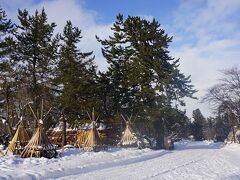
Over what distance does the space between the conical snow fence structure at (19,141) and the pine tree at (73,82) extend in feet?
40.0

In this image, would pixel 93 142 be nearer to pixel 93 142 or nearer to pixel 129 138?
pixel 93 142

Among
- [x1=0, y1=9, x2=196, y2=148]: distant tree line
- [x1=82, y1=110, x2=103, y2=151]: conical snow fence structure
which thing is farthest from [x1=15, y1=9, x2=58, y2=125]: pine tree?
[x1=82, y1=110, x2=103, y2=151]: conical snow fence structure

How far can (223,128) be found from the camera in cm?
9450

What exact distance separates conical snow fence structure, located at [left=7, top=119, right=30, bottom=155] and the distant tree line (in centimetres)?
Result: 1022

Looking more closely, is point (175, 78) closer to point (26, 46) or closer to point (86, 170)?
point (26, 46)

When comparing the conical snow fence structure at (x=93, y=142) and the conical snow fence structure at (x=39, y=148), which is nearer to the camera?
the conical snow fence structure at (x=39, y=148)

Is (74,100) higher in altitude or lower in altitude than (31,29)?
lower

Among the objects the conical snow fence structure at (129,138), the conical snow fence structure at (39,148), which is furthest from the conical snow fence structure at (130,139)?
the conical snow fence structure at (39,148)

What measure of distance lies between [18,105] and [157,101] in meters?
14.1

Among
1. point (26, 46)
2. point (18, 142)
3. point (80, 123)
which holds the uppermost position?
point (26, 46)

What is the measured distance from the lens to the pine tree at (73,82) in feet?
121

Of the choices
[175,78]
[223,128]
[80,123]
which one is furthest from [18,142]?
[223,128]

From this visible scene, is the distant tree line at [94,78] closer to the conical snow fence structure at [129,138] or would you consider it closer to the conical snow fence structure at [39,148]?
the conical snow fence structure at [129,138]

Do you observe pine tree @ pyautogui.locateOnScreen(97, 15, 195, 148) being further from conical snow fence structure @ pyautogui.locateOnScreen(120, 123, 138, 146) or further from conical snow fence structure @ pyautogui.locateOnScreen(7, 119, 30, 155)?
conical snow fence structure @ pyautogui.locateOnScreen(7, 119, 30, 155)
